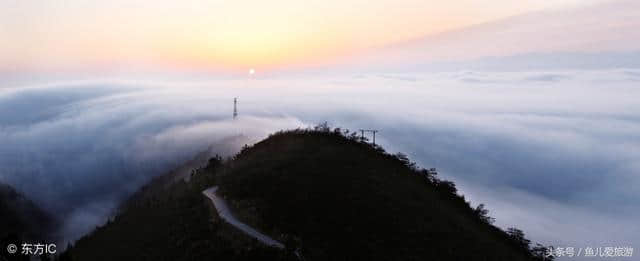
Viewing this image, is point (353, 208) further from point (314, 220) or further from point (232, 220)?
point (232, 220)

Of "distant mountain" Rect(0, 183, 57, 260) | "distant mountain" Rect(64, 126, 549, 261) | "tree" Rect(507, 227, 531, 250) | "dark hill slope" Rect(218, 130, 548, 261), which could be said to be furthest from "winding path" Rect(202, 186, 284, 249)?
"distant mountain" Rect(0, 183, 57, 260)

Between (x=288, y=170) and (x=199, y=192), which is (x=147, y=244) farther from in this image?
(x=288, y=170)

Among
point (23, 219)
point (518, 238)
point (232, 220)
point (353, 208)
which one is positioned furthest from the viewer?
point (23, 219)

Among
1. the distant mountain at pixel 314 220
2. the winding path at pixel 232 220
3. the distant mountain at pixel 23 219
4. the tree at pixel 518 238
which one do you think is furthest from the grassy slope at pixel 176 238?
the distant mountain at pixel 23 219

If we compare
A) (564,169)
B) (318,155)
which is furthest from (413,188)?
(564,169)

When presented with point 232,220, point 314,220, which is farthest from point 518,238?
point 232,220

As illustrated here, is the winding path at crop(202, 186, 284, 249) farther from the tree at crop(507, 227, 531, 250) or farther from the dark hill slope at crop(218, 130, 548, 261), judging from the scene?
the tree at crop(507, 227, 531, 250)
